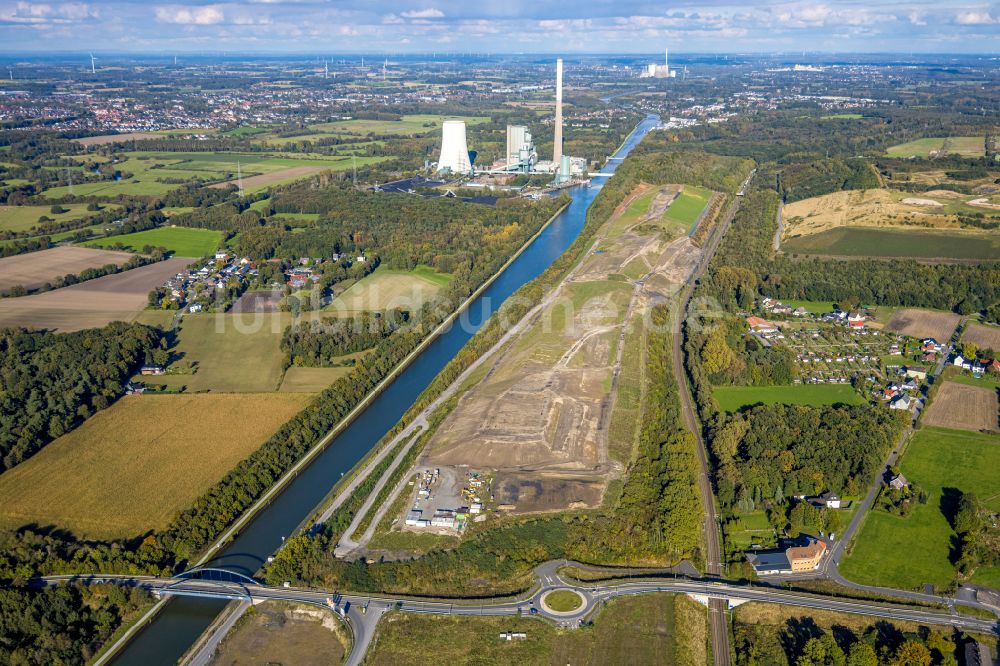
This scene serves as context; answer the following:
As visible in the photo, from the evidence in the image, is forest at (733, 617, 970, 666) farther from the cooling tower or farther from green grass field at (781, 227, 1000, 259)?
the cooling tower

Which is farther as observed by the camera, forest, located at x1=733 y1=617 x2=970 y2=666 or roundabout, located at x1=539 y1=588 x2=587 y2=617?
roundabout, located at x1=539 y1=588 x2=587 y2=617

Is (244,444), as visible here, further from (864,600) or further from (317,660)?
(864,600)

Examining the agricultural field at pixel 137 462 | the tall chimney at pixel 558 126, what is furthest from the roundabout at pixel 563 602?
the tall chimney at pixel 558 126

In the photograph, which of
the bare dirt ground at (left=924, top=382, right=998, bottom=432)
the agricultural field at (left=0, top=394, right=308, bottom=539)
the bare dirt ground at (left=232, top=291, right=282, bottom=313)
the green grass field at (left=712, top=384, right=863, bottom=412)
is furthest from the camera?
the bare dirt ground at (left=232, top=291, right=282, bottom=313)

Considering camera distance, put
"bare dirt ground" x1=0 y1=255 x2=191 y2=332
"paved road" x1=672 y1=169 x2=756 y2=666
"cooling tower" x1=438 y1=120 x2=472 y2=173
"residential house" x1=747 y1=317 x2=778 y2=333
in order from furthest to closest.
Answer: "cooling tower" x1=438 y1=120 x2=472 y2=173 → "bare dirt ground" x1=0 y1=255 x2=191 y2=332 → "residential house" x1=747 y1=317 x2=778 y2=333 → "paved road" x1=672 y1=169 x2=756 y2=666

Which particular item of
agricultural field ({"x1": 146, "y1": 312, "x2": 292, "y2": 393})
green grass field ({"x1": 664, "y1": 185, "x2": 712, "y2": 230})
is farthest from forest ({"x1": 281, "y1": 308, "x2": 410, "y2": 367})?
green grass field ({"x1": 664, "y1": 185, "x2": 712, "y2": 230})

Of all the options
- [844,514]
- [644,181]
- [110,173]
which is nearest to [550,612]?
[844,514]
